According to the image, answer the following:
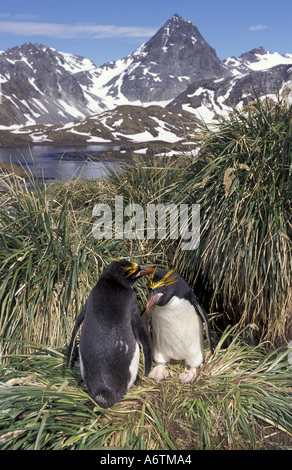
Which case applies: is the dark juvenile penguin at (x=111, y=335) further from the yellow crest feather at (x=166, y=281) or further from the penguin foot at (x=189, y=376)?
the penguin foot at (x=189, y=376)

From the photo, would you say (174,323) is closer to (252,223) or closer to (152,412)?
(152,412)

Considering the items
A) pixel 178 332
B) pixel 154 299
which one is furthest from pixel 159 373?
pixel 154 299

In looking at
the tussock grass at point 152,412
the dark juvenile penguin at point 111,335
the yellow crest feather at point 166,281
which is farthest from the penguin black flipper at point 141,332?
the tussock grass at point 152,412

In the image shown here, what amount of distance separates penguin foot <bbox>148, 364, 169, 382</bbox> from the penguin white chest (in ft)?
0.38

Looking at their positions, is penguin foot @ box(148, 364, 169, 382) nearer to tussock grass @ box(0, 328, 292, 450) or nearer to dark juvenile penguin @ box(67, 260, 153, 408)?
tussock grass @ box(0, 328, 292, 450)

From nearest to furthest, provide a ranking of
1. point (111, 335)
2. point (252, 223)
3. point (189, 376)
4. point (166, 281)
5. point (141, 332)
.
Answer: point (111, 335), point (141, 332), point (166, 281), point (189, 376), point (252, 223)

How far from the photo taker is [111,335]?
8.55ft

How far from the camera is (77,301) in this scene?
356 cm

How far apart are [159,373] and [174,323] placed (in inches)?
18.1

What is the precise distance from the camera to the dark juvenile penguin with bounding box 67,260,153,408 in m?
2.61

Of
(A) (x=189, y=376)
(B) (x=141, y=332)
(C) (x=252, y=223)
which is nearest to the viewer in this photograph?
(B) (x=141, y=332)

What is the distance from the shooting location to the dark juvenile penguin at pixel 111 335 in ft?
8.57
